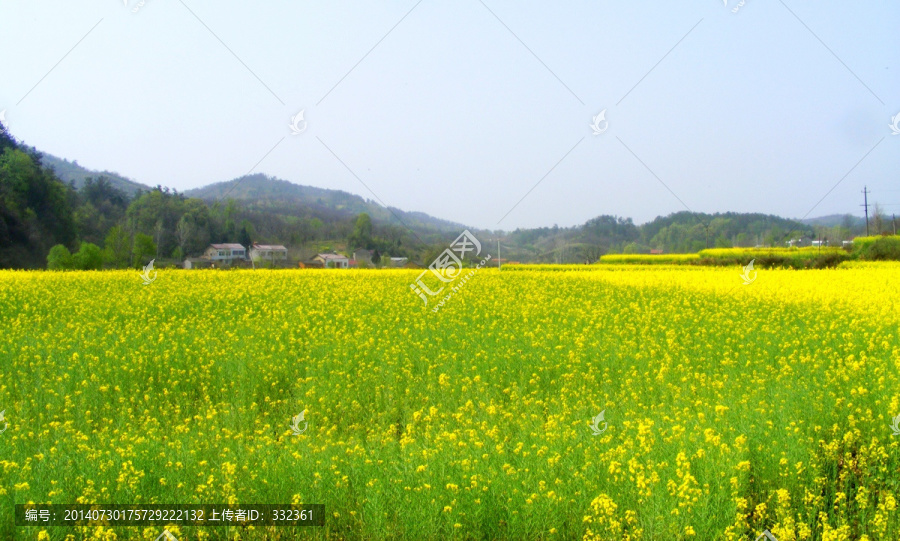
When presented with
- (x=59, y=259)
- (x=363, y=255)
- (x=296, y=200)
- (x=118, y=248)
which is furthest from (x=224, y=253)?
(x=296, y=200)

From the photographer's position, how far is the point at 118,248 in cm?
2959

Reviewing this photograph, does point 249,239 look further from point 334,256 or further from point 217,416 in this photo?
point 217,416

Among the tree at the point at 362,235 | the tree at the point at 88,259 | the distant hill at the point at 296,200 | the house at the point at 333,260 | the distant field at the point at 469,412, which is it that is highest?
the distant hill at the point at 296,200

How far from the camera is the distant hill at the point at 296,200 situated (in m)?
40.8

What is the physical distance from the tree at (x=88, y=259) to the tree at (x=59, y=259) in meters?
0.43

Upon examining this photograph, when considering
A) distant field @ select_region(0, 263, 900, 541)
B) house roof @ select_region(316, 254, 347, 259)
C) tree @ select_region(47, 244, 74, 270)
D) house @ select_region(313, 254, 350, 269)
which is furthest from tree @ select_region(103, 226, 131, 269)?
distant field @ select_region(0, 263, 900, 541)

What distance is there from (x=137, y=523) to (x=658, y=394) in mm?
5741

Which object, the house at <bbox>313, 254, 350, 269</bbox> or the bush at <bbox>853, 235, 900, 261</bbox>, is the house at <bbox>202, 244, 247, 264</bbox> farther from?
the bush at <bbox>853, 235, 900, 261</bbox>

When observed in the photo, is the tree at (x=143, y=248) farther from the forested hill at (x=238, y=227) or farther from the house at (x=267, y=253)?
the house at (x=267, y=253)

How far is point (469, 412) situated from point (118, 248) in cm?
2811

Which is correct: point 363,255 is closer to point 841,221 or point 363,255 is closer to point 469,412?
point 469,412

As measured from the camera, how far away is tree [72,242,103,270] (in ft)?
86.5

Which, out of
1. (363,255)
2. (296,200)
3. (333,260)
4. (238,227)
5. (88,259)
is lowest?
(333,260)

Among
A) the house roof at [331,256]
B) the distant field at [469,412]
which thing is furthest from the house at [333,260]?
the distant field at [469,412]
